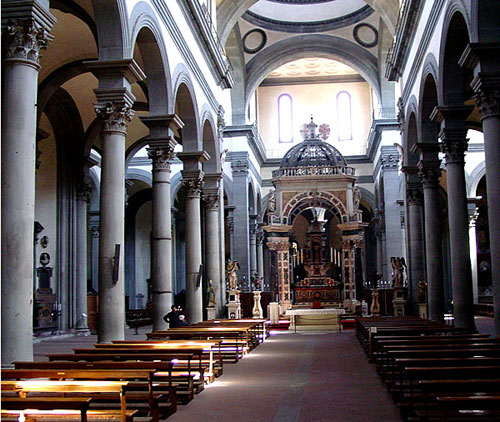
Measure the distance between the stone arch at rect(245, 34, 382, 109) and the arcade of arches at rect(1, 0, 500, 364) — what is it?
0.34ft

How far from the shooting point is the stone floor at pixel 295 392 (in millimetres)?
7992

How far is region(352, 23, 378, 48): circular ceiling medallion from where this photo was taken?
3497 cm

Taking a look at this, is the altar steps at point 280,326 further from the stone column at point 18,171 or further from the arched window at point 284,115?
the stone column at point 18,171

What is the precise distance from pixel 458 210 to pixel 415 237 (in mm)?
7977

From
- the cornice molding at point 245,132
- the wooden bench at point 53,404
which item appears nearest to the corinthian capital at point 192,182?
the cornice molding at point 245,132

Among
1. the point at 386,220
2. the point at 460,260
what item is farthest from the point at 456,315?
the point at 386,220

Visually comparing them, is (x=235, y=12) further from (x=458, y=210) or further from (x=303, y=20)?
(x=458, y=210)

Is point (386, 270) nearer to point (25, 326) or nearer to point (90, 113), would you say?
point (90, 113)

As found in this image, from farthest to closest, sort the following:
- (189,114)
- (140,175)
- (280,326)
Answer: (140,175)
(280,326)
(189,114)

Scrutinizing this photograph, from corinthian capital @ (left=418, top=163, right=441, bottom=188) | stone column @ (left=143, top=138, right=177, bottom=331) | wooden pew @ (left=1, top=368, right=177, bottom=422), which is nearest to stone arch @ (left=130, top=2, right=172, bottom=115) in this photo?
stone column @ (left=143, top=138, right=177, bottom=331)

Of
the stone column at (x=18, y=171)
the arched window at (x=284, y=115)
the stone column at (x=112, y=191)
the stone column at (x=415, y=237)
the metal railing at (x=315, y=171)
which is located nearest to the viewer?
the stone column at (x=18, y=171)

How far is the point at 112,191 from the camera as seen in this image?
1332cm

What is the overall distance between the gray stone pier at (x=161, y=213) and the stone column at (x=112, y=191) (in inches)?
149

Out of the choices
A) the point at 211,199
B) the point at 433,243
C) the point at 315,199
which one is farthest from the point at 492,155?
the point at 315,199
